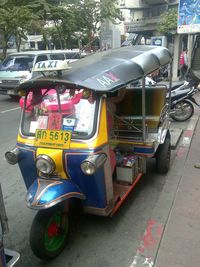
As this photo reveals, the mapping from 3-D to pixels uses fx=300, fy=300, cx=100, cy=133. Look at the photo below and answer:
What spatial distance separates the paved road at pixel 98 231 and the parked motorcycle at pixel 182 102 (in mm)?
3895

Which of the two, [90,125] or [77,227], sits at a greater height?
[90,125]

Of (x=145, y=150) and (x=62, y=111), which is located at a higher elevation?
(x=62, y=111)

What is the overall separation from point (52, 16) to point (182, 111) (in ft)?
35.7

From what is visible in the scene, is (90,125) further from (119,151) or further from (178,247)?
(178,247)

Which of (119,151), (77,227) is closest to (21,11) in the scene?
(119,151)

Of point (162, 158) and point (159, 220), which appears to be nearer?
point (159, 220)

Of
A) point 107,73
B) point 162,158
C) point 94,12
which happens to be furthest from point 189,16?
point 94,12

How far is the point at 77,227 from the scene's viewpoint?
362 cm

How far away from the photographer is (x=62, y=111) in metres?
3.24

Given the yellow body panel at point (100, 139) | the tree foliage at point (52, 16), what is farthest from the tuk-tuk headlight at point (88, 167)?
the tree foliage at point (52, 16)

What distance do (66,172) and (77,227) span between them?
88 centimetres

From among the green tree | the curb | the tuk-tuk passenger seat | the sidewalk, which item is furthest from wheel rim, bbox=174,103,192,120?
the green tree

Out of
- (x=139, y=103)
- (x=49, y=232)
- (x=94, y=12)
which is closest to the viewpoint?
(x=49, y=232)

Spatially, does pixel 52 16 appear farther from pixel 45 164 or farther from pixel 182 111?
pixel 45 164
